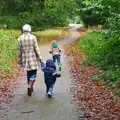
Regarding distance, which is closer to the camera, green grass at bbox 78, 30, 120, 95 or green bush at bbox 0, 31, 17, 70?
green grass at bbox 78, 30, 120, 95

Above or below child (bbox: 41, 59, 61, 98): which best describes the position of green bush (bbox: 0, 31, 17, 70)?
below

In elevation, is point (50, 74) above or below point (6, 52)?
above

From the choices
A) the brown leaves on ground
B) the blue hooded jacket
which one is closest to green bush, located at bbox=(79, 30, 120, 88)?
the brown leaves on ground

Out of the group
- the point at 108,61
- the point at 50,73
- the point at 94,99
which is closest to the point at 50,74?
the point at 50,73

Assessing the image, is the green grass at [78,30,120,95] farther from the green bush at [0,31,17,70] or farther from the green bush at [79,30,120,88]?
the green bush at [0,31,17,70]

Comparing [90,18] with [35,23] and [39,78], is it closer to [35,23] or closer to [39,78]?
[35,23]

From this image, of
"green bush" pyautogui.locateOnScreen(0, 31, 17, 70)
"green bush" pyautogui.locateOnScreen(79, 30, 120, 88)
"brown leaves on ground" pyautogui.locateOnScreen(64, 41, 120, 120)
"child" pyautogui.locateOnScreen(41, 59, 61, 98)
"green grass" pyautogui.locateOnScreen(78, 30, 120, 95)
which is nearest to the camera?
"brown leaves on ground" pyautogui.locateOnScreen(64, 41, 120, 120)

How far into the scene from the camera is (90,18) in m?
38.3

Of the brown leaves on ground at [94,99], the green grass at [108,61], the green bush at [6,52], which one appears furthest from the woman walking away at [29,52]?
the green bush at [6,52]

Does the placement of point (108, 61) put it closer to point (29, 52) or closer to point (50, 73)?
point (50, 73)

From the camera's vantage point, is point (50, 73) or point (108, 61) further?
point (108, 61)

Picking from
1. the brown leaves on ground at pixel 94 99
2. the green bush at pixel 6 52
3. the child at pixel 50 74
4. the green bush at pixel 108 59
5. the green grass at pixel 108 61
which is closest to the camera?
the brown leaves on ground at pixel 94 99

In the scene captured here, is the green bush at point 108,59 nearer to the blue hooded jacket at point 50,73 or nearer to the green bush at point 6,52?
the blue hooded jacket at point 50,73

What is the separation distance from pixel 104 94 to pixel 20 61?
2719 mm
